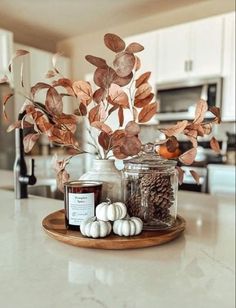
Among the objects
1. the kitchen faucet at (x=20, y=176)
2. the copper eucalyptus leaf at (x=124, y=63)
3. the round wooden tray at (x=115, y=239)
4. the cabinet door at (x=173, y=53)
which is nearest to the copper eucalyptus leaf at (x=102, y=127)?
the copper eucalyptus leaf at (x=124, y=63)

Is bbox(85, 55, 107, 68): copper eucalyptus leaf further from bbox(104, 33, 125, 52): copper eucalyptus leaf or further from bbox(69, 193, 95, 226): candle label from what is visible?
bbox(69, 193, 95, 226): candle label

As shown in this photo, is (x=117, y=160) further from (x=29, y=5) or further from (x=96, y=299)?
(x=29, y=5)

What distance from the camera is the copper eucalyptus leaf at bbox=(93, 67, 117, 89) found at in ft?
1.96

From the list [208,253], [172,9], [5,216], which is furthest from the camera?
[172,9]

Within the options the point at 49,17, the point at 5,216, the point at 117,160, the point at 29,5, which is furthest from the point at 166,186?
the point at 49,17

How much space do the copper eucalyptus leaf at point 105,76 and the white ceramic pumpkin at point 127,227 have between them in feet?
0.92

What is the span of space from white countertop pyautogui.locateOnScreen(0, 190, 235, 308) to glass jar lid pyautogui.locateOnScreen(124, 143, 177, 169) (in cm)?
16

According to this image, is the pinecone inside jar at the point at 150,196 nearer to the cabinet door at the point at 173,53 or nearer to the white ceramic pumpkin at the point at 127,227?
the white ceramic pumpkin at the point at 127,227

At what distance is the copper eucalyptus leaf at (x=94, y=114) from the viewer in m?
0.62

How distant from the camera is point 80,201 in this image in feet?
1.93

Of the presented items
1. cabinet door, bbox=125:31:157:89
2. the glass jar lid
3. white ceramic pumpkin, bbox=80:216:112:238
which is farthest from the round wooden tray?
cabinet door, bbox=125:31:157:89

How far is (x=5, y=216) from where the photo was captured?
786 mm

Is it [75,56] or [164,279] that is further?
[75,56]

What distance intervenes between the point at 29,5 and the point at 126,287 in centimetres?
303
